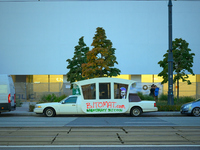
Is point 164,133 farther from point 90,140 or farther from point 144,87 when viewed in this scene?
point 144,87

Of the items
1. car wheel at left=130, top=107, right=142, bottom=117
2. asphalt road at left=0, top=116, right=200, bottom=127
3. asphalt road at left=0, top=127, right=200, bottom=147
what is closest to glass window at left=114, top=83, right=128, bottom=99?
car wheel at left=130, top=107, right=142, bottom=117

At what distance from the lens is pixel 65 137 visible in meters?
9.22

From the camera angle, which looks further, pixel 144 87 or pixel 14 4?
pixel 14 4

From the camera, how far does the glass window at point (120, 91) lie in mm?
16969

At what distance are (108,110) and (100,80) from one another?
1.84 metres

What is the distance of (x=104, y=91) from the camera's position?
16984 mm

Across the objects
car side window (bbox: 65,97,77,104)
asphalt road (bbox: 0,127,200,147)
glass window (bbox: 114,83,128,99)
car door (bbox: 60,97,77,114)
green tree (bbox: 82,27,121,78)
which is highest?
green tree (bbox: 82,27,121,78)

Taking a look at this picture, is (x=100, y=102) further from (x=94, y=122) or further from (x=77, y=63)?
(x=77, y=63)

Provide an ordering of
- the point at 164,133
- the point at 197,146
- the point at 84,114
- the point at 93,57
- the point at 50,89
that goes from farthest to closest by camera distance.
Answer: the point at 50,89, the point at 93,57, the point at 84,114, the point at 164,133, the point at 197,146

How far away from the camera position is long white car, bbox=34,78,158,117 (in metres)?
16.8

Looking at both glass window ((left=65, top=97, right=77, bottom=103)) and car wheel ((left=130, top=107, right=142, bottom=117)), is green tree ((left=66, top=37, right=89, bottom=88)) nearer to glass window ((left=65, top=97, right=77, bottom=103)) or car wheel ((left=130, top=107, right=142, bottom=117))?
glass window ((left=65, top=97, right=77, bottom=103))

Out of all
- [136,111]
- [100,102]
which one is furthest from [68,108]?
[136,111]

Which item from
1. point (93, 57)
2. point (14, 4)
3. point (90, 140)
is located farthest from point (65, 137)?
point (14, 4)

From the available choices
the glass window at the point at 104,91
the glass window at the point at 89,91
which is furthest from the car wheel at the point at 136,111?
the glass window at the point at 89,91
